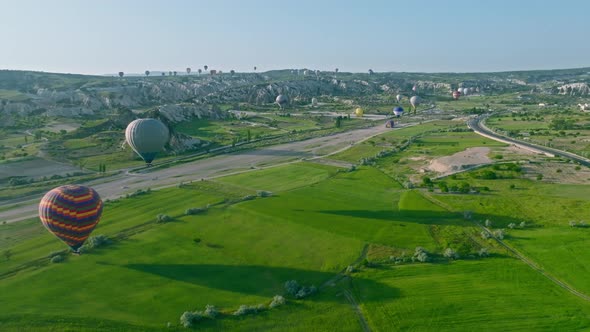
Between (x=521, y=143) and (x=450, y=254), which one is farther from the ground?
(x=521, y=143)

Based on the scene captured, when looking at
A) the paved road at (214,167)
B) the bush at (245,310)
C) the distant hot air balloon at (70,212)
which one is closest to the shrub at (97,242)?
the distant hot air balloon at (70,212)

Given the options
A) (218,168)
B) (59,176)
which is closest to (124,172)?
(59,176)

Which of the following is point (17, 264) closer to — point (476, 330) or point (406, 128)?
point (476, 330)

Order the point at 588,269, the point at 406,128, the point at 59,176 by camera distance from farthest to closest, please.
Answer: the point at 406,128
the point at 59,176
the point at 588,269

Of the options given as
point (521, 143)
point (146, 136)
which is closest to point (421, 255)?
point (146, 136)

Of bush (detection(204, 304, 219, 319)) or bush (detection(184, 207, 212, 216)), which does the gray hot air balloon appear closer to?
bush (detection(184, 207, 212, 216))

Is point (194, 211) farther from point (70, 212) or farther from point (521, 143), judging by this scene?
point (521, 143)
